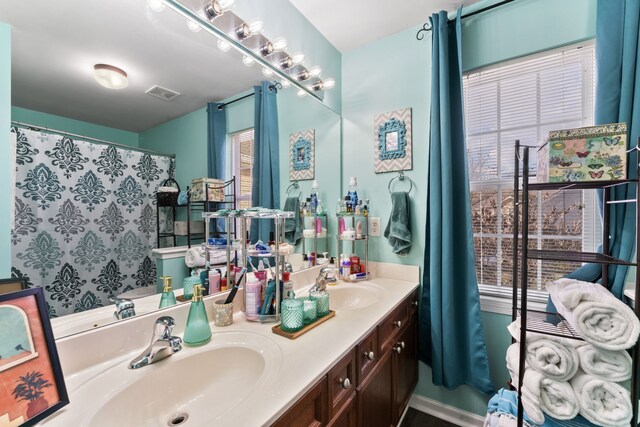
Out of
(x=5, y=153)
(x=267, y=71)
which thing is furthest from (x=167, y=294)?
(x=267, y=71)

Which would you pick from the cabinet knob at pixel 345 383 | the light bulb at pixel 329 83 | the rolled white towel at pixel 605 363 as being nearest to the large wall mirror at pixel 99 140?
the cabinet knob at pixel 345 383

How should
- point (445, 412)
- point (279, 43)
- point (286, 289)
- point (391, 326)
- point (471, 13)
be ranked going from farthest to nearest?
point (445, 412), point (471, 13), point (279, 43), point (391, 326), point (286, 289)

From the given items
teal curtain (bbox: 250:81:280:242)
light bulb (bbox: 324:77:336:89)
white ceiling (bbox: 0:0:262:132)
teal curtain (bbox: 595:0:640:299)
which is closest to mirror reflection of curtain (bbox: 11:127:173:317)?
white ceiling (bbox: 0:0:262:132)

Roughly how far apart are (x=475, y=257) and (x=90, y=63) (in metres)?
1.97

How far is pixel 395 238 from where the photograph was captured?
1.72 m

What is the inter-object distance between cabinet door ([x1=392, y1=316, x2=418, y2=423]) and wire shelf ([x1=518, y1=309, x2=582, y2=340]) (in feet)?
1.90

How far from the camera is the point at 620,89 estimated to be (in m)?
1.18

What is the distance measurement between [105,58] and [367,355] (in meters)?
1.39

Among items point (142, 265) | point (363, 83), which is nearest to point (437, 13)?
point (363, 83)

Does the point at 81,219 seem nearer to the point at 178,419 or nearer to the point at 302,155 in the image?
the point at 178,419

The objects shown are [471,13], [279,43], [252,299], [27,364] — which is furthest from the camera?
[471,13]

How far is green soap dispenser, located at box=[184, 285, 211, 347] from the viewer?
872 millimetres

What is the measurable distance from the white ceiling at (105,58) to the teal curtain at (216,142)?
63 millimetres

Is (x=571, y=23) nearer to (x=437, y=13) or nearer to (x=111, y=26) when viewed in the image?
(x=437, y=13)
